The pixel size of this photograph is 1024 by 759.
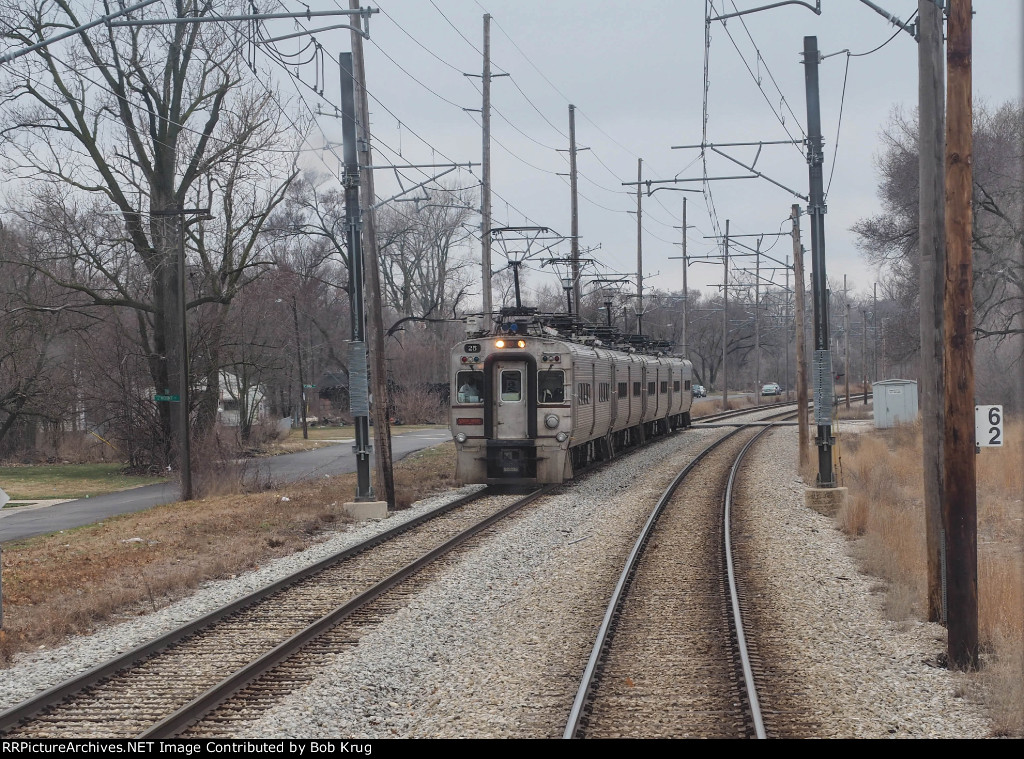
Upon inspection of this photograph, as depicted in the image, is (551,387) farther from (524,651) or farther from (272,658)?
(272,658)

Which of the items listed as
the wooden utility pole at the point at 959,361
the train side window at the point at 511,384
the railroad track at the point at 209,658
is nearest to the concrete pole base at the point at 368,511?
the railroad track at the point at 209,658

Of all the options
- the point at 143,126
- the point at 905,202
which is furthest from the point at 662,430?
the point at 143,126

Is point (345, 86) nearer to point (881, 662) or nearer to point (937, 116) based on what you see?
point (937, 116)

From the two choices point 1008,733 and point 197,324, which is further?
point 197,324

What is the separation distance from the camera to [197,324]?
3173 centimetres

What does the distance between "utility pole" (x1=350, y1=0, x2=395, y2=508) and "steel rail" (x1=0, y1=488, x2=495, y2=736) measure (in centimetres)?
372

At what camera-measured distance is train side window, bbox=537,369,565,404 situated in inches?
830

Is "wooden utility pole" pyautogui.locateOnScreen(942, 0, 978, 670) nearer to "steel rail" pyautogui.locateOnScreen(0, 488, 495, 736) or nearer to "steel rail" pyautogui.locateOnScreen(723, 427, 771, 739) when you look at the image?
"steel rail" pyautogui.locateOnScreen(723, 427, 771, 739)

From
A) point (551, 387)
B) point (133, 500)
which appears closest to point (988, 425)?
point (551, 387)

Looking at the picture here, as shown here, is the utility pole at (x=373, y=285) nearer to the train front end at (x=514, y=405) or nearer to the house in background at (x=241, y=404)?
the train front end at (x=514, y=405)

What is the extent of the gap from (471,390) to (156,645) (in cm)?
1294

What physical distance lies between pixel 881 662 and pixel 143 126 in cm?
2796

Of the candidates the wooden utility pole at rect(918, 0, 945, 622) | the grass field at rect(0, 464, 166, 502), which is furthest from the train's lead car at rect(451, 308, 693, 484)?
the wooden utility pole at rect(918, 0, 945, 622)

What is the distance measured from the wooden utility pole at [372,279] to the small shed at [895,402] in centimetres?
2407
